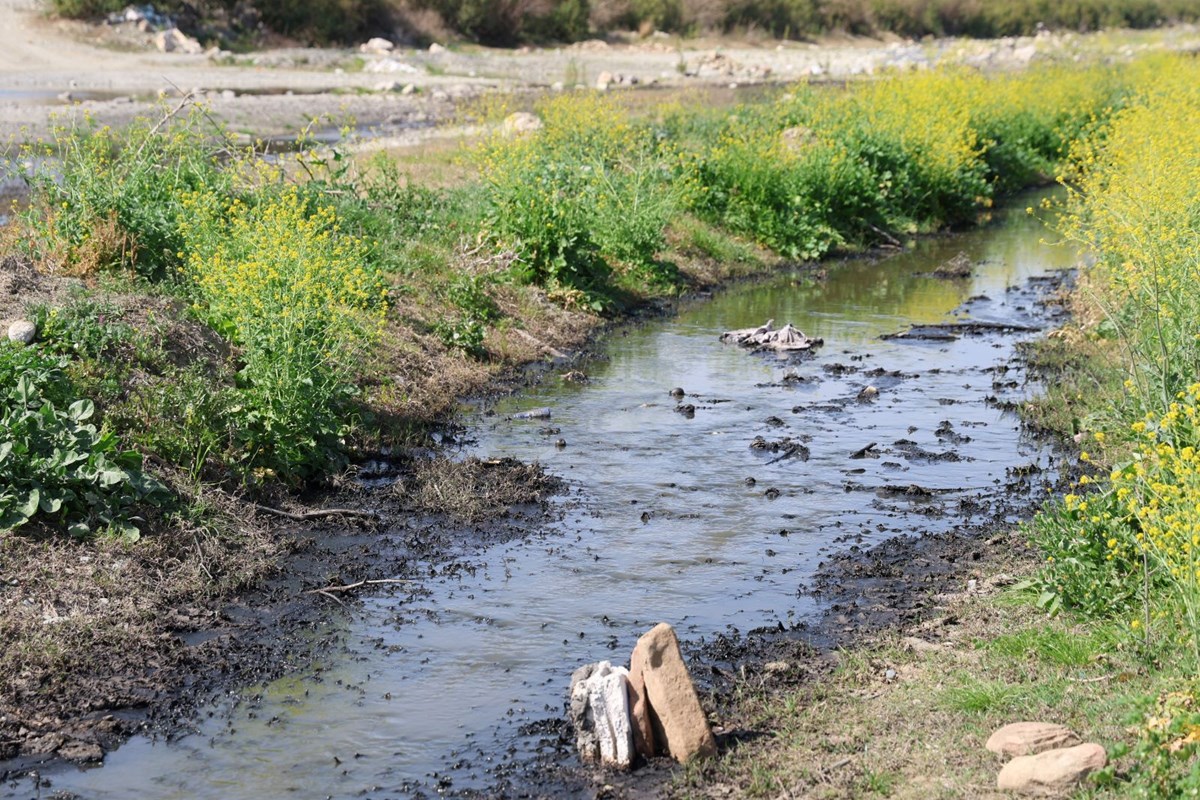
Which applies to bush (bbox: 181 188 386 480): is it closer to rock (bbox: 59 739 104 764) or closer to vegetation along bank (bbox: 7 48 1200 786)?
vegetation along bank (bbox: 7 48 1200 786)

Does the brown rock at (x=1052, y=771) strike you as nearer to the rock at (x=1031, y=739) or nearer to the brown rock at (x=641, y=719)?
the rock at (x=1031, y=739)

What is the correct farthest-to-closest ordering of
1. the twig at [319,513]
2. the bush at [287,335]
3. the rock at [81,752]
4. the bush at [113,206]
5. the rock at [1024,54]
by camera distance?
the rock at [1024,54] → the bush at [113,206] → the bush at [287,335] → the twig at [319,513] → the rock at [81,752]

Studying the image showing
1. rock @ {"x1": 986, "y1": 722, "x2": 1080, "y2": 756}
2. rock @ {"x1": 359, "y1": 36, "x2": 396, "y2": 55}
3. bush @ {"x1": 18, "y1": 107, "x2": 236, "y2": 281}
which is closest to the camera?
rock @ {"x1": 986, "y1": 722, "x2": 1080, "y2": 756}

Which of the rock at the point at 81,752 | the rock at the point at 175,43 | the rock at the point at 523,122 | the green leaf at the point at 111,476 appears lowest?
the rock at the point at 81,752

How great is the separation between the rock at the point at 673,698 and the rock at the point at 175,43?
127 feet

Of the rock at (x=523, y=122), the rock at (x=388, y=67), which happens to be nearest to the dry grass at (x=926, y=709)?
the rock at (x=523, y=122)

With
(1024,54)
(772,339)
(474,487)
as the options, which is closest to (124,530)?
(474,487)

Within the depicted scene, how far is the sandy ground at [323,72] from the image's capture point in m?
30.9

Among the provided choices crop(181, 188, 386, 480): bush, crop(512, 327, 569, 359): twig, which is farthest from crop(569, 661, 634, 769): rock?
crop(512, 327, 569, 359): twig

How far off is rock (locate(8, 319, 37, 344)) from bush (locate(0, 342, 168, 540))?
0.60 metres

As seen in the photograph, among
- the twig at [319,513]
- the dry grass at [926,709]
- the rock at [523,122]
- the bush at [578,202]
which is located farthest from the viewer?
the rock at [523,122]

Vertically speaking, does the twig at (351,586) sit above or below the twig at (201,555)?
below

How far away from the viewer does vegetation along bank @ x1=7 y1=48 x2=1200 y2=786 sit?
6715 millimetres

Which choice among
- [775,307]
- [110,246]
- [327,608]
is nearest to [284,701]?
[327,608]
